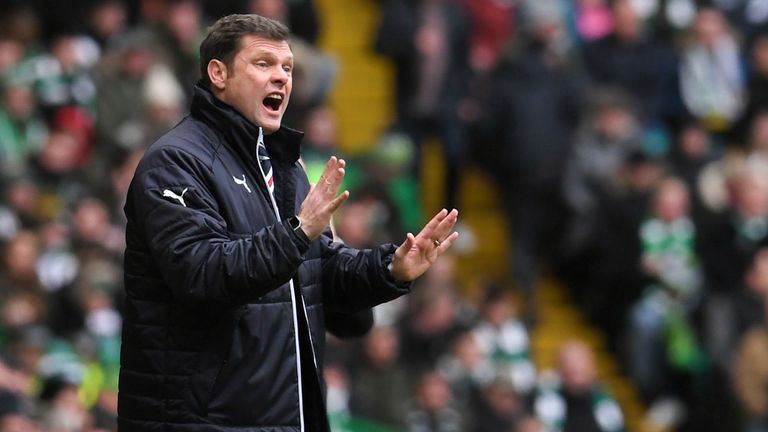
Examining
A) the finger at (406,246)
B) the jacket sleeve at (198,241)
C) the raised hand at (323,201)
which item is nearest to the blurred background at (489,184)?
the finger at (406,246)

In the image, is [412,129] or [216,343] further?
[412,129]

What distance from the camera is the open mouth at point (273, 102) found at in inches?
205

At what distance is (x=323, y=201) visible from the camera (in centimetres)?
491

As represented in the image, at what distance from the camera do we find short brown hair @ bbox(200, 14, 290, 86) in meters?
5.19

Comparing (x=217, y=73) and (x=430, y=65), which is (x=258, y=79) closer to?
(x=217, y=73)

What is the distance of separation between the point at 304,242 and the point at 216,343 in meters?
0.44

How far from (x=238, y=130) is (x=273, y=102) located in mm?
155

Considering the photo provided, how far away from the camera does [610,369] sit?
45.8 feet

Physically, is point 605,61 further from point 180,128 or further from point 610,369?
point 180,128

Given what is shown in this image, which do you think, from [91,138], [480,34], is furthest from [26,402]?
[480,34]

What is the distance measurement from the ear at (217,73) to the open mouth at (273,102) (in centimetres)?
14

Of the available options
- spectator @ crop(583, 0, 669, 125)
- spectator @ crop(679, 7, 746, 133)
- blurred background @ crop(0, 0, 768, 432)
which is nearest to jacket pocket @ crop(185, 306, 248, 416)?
blurred background @ crop(0, 0, 768, 432)

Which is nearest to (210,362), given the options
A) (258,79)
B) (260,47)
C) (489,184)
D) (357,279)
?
(357,279)

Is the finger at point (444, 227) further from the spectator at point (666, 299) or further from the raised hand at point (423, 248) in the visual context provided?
the spectator at point (666, 299)
